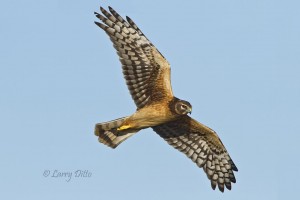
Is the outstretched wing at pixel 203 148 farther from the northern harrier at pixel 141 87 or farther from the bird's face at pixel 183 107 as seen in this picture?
the bird's face at pixel 183 107

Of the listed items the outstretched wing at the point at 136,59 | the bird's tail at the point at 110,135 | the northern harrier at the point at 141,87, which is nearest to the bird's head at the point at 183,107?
the northern harrier at the point at 141,87

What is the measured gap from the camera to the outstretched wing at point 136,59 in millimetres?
16828

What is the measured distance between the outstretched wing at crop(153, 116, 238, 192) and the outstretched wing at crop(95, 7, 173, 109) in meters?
1.12

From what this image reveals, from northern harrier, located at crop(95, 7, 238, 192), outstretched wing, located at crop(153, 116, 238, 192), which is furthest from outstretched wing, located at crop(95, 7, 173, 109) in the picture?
outstretched wing, located at crop(153, 116, 238, 192)

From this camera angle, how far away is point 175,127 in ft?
58.3

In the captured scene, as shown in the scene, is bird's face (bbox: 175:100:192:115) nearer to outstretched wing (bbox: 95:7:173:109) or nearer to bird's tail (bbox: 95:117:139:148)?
outstretched wing (bbox: 95:7:173:109)

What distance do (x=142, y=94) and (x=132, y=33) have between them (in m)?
1.19

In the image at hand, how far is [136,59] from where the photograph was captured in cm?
1689

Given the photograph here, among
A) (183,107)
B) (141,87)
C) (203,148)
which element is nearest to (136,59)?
(141,87)

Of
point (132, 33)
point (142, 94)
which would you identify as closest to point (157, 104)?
point (142, 94)

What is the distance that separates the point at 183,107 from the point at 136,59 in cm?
139

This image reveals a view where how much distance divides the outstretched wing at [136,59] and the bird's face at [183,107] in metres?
0.58

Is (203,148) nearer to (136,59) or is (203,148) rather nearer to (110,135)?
(110,135)

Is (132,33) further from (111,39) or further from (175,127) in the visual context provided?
(175,127)
